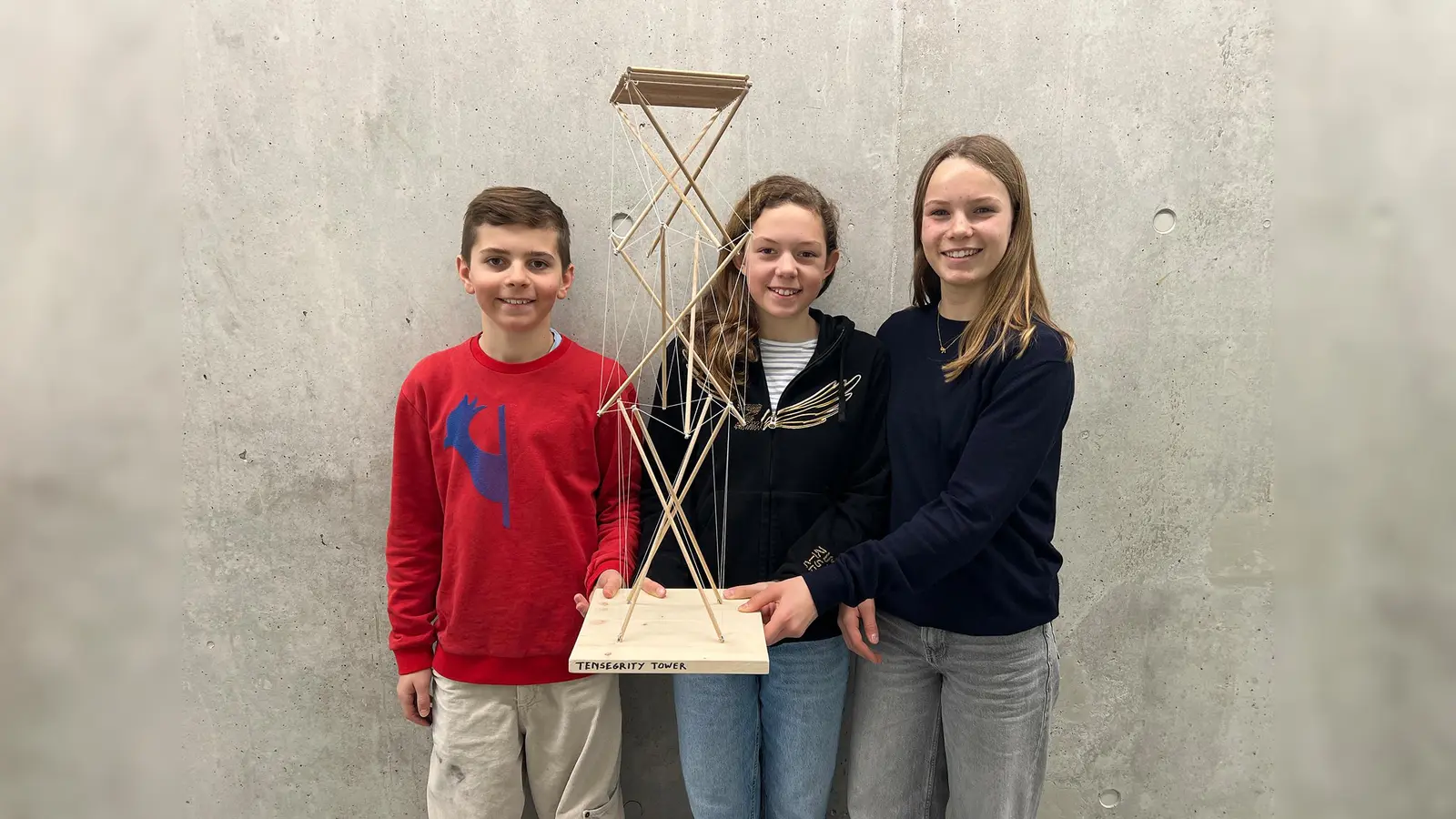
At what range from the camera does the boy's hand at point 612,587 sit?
1061 mm

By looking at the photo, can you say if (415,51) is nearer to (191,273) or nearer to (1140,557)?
(191,273)

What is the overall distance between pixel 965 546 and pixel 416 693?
83 cm

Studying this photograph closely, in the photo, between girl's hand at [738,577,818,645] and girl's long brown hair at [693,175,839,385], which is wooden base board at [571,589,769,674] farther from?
girl's long brown hair at [693,175,839,385]

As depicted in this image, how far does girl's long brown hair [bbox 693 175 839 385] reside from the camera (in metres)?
1.13

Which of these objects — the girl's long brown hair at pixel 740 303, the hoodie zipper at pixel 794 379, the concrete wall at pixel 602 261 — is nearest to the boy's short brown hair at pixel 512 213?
the concrete wall at pixel 602 261

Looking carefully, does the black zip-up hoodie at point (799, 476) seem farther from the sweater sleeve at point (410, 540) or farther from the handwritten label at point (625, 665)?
the sweater sleeve at point (410, 540)

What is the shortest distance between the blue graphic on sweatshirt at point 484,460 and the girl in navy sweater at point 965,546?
0.41 metres

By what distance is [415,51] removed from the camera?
1.25 m

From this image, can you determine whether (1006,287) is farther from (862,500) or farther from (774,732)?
(774,732)

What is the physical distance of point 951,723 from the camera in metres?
1.09

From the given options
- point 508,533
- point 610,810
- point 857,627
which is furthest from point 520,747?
point 857,627

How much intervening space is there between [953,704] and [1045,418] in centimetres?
41

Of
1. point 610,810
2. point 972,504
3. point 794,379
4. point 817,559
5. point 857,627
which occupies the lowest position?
point 610,810
